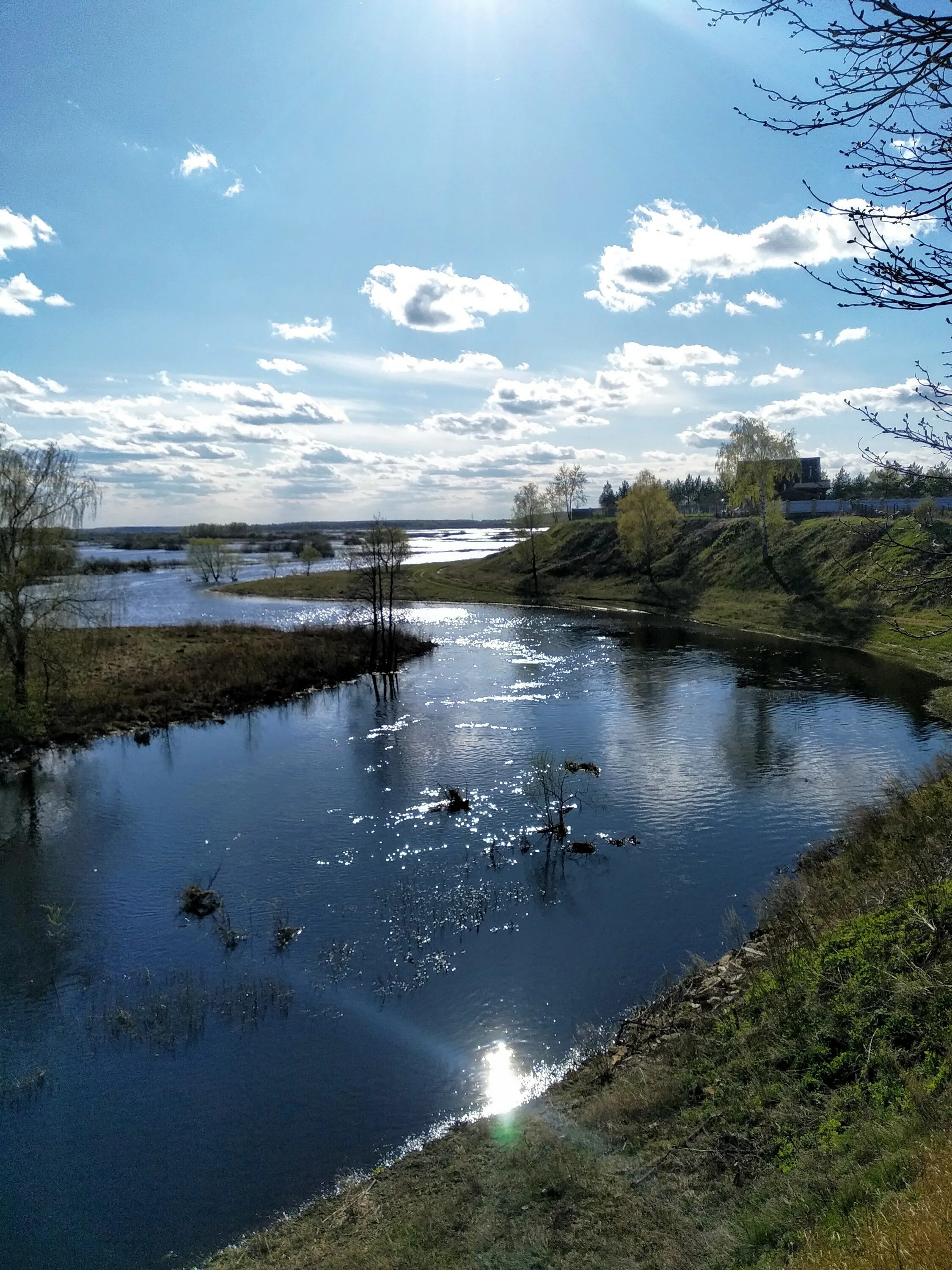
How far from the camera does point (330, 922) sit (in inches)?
671

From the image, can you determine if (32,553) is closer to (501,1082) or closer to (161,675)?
(161,675)

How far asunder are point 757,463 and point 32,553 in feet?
194

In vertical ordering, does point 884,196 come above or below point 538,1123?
above

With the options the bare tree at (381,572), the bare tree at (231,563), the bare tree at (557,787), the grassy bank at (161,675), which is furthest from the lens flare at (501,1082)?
the bare tree at (231,563)

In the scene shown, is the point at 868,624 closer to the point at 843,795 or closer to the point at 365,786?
the point at 843,795

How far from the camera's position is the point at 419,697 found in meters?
39.6

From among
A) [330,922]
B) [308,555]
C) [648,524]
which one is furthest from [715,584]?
[308,555]

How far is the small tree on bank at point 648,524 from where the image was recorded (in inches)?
3108

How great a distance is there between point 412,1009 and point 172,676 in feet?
99.9

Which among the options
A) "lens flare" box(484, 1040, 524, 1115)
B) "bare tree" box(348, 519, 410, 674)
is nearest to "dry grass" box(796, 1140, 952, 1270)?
"lens flare" box(484, 1040, 524, 1115)

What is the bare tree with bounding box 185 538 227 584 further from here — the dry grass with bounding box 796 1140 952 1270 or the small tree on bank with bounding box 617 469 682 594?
the dry grass with bounding box 796 1140 952 1270

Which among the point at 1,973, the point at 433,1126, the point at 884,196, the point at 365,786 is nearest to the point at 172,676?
the point at 365,786

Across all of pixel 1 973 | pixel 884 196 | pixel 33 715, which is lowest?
pixel 1 973

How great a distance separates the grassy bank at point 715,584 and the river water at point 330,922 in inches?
406
